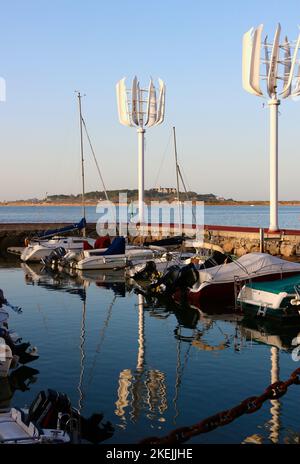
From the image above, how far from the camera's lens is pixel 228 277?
77.5 ft

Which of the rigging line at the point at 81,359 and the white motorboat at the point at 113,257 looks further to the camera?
the white motorboat at the point at 113,257

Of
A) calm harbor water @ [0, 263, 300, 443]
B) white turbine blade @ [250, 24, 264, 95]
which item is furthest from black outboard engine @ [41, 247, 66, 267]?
white turbine blade @ [250, 24, 264, 95]

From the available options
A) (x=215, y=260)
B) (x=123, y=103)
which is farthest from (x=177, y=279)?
(x=123, y=103)

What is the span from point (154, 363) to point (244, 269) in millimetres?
9895

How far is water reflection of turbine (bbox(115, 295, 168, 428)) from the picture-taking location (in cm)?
1099

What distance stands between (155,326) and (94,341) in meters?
3.00

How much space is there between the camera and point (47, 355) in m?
15.5

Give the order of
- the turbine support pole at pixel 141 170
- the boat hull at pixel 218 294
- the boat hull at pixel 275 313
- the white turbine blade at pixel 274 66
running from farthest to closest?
the turbine support pole at pixel 141 170
the white turbine blade at pixel 274 66
the boat hull at pixel 218 294
the boat hull at pixel 275 313

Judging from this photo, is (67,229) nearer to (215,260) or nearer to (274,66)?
(274,66)

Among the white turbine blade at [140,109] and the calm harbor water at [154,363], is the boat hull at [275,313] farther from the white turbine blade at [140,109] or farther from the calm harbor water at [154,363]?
the white turbine blade at [140,109]

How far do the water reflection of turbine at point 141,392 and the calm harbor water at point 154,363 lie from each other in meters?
0.02

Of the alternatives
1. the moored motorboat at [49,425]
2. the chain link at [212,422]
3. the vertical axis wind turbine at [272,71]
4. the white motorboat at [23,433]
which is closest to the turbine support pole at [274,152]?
the vertical axis wind turbine at [272,71]

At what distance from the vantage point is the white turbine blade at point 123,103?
49.5 metres

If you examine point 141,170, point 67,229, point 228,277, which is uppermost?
point 141,170
